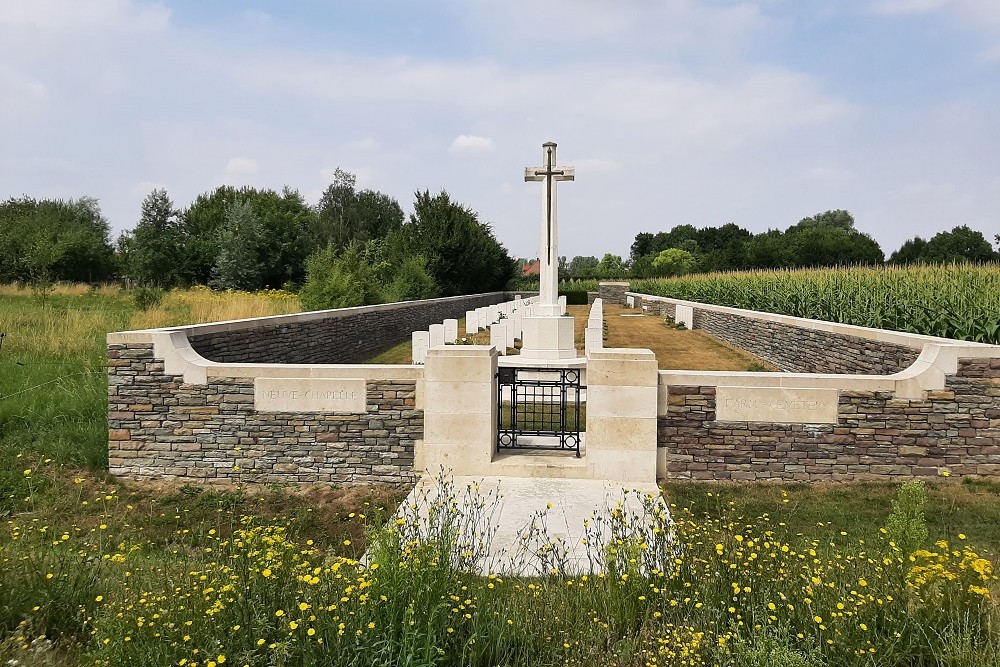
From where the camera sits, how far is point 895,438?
5.94 metres

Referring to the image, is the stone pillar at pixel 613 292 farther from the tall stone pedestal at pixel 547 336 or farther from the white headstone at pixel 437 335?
the tall stone pedestal at pixel 547 336

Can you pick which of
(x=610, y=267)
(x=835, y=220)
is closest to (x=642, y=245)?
(x=610, y=267)

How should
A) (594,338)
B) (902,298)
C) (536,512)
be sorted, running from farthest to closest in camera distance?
(594,338)
(902,298)
(536,512)

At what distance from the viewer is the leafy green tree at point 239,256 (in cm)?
3073

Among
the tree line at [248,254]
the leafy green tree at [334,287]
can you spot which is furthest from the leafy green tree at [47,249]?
the leafy green tree at [334,287]

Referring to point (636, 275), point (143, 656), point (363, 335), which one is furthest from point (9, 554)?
point (636, 275)

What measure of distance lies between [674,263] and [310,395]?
67392mm

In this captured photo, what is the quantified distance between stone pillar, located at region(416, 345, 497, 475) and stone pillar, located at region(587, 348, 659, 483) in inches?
39.1

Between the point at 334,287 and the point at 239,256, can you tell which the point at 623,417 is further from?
the point at 239,256

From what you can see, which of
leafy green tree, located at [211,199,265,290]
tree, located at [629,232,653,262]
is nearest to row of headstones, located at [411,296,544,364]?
leafy green tree, located at [211,199,265,290]

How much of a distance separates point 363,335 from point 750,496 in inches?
424

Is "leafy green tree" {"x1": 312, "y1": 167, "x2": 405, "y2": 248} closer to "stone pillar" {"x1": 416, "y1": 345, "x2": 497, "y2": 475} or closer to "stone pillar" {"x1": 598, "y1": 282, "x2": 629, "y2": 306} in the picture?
"stone pillar" {"x1": 598, "y1": 282, "x2": 629, "y2": 306}

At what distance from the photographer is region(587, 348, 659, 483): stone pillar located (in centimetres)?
599

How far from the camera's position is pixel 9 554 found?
138 inches
